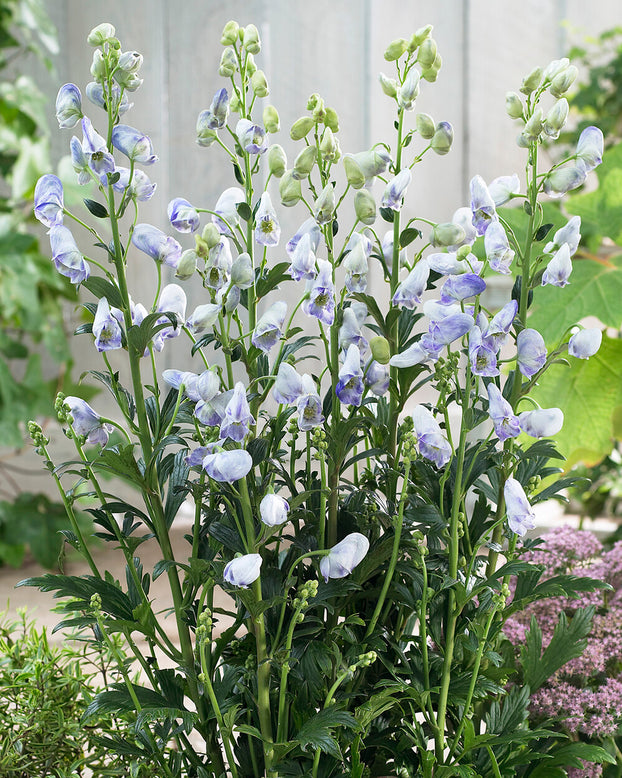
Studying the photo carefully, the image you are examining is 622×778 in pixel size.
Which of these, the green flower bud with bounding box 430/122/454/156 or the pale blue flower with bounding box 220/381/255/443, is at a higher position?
the green flower bud with bounding box 430/122/454/156

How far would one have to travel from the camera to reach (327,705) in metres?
0.47

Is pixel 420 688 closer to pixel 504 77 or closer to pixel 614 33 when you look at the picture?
pixel 504 77

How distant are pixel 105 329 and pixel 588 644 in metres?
0.46

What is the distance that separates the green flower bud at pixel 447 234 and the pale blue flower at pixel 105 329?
0.18 m

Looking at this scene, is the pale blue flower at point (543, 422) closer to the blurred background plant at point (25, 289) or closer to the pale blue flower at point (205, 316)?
the pale blue flower at point (205, 316)

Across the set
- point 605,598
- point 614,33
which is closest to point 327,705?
point 605,598

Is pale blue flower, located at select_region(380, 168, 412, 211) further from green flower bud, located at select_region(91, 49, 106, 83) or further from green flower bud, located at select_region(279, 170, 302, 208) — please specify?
green flower bud, located at select_region(91, 49, 106, 83)

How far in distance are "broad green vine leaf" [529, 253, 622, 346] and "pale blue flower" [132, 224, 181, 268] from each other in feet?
1.46

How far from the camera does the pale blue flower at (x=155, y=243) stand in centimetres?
47

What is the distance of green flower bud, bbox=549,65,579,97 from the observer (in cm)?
46

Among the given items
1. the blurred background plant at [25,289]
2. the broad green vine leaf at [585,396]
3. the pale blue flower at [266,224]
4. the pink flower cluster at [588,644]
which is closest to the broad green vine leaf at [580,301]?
the broad green vine leaf at [585,396]

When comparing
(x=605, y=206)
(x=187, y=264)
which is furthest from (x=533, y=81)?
(x=605, y=206)

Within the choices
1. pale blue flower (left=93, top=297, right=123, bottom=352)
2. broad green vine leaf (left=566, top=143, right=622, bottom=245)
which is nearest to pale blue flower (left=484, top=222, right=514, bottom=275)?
pale blue flower (left=93, top=297, right=123, bottom=352)

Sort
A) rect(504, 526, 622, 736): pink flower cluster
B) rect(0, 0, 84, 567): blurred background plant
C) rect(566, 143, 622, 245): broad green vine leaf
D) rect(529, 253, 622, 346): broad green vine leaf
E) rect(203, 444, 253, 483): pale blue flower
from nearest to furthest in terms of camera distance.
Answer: rect(203, 444, 253, 483): pale blue flower, rect(504, 526, 622, 736): pink flower cluster, rect(529, 253, 622, 346): broad green vine leaf, rect(566, 143, 622, 245): broad green vine leaf, rect(0, 0, 84, 567): blurred background plant
